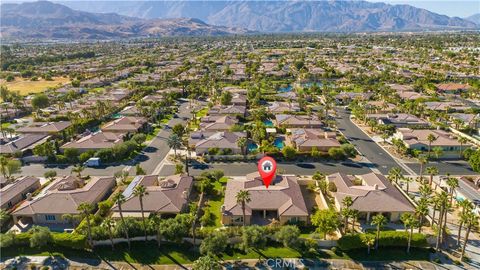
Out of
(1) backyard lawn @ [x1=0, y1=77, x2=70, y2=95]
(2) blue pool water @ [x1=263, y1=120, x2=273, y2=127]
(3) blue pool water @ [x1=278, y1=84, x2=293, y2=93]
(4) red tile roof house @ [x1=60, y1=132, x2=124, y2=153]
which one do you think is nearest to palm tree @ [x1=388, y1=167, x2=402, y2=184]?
(2) blue pool water @ [x1=263, y1=120, x2=273, y2=127]

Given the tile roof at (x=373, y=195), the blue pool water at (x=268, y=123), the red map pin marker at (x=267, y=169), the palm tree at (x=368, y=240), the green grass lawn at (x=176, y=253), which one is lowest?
the green grass lawn at (x=176, y=253)

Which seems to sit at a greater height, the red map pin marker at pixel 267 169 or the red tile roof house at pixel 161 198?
the red map pin marker at pixel 267 169

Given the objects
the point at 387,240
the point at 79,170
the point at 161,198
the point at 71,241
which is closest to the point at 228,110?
the point at 79,170

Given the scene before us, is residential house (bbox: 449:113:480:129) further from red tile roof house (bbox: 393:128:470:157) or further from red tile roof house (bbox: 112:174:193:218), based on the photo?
red tile roof house (bbox: 112:174:193:218)

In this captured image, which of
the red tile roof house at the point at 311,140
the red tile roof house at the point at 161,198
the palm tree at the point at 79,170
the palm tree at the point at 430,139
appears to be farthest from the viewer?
the red tile roof house at the point at 311,140

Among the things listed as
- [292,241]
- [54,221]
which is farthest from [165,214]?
[292,241]

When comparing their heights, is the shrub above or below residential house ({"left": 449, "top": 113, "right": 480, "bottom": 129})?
below

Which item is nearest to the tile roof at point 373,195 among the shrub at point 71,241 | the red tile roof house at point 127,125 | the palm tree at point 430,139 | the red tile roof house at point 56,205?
the palm tree at point 430,139

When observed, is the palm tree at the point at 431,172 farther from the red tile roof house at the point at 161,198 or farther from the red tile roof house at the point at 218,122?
the red tile roof house at the point at 218,122
